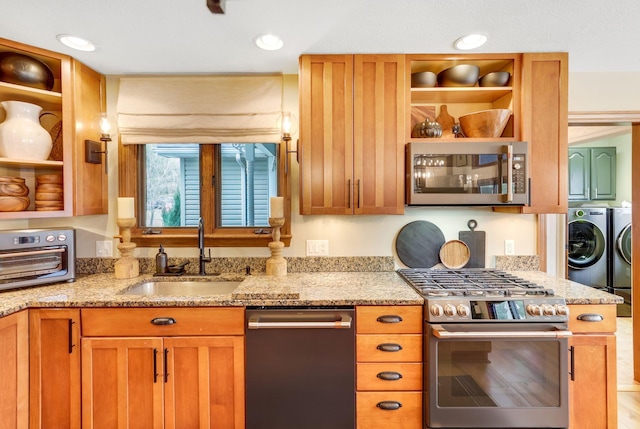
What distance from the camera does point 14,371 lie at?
1621 millimetres

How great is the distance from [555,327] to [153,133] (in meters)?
2.63

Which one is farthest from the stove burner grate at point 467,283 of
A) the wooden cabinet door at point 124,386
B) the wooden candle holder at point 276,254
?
the wooden cabinet door at point 124,386

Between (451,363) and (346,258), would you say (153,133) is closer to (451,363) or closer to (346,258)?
(346,258)

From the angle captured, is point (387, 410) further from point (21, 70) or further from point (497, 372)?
point (21, 70)

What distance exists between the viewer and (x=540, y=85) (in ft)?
6.72

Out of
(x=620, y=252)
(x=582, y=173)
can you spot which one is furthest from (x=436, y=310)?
(x=582, y=173)

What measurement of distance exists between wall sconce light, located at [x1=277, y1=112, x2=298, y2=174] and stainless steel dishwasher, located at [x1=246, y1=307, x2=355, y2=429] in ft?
3.59

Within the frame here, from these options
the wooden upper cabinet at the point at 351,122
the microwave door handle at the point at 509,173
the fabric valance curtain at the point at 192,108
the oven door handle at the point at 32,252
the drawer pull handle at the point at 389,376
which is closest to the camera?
the drawer pull handle at the point at 389,376

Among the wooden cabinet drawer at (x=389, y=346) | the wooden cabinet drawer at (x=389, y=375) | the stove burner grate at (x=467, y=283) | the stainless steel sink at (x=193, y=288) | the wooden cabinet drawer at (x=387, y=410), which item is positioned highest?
the stove burner grate at (x=467, y=283)

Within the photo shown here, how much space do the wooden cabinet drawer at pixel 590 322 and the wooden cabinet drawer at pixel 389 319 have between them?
0.80 metres

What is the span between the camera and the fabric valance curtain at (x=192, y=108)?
229 cm

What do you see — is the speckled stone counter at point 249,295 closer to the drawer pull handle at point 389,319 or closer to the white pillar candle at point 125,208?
the drawer pull handle at point 389,319

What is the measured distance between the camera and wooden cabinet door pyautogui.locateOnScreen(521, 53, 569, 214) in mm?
2043

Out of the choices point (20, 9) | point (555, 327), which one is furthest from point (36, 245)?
point (555, 327)
